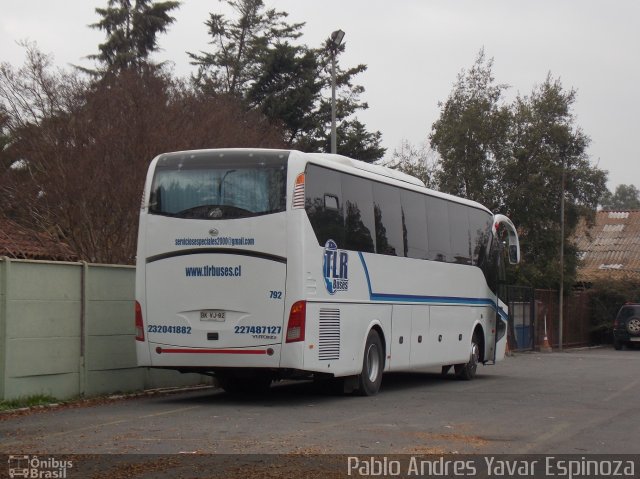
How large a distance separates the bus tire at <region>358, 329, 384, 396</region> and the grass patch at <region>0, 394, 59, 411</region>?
15.9 feet

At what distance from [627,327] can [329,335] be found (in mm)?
28847

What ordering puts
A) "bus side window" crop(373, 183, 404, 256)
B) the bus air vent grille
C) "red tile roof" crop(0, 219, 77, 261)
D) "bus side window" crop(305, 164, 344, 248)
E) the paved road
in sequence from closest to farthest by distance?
the paved road
"bus side window" crop(305, 164, 344, 248)
the bus air vent grille
"bus side window" crop(373, 183, 404, 256)
"red tile roof" crop(0, 219, 77, 261)

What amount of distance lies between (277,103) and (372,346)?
2815cm

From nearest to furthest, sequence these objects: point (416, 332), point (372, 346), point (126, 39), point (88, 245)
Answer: point (372, 346) → point (416, 332) → point (88, 245) → point (126, 39)

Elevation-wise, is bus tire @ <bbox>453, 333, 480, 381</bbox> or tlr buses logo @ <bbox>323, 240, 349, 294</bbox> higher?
tlr buses logo @ <bbox>323, 240, 349, 294</bbox>

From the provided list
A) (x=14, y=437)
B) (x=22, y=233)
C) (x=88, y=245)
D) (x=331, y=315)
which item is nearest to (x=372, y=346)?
(x=331, y=315)

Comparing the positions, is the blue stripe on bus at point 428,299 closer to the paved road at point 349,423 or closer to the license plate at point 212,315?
the paved road at point 349,423

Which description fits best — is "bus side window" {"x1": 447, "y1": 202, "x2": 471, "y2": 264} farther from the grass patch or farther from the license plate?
the grass patch

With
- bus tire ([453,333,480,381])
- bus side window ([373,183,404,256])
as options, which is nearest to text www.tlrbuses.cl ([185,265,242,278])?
bus side window ([373,183,404,256])

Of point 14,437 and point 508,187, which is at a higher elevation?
point 508,187

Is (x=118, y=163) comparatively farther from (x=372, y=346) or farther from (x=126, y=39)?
(x=126, y=39)

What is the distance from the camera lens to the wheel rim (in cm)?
1670

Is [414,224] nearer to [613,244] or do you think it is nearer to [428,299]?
[428,299]

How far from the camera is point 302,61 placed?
44938 millimetres
